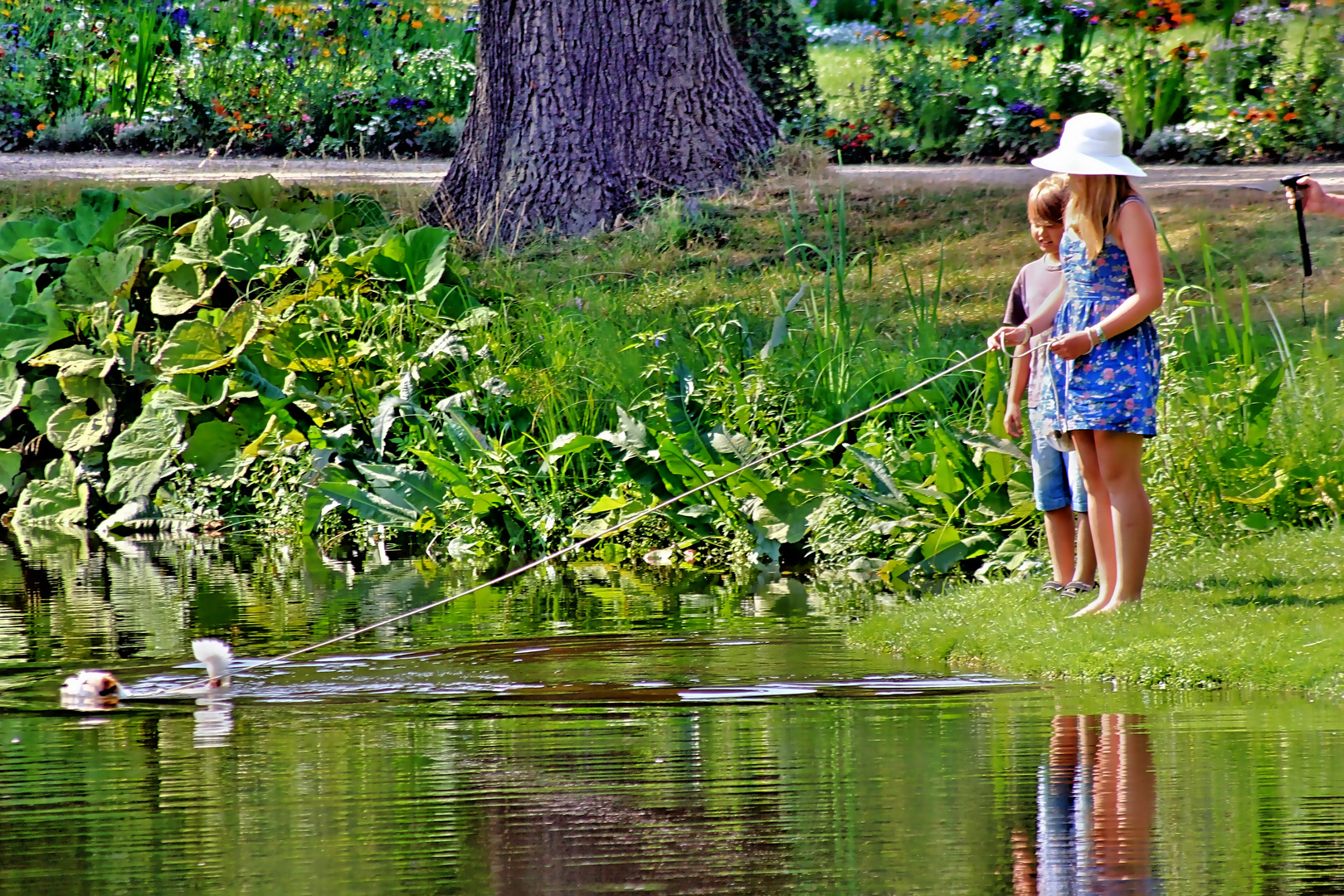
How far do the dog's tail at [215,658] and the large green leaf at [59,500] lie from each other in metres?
5.79

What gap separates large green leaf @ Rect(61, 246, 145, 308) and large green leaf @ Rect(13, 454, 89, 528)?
109cm

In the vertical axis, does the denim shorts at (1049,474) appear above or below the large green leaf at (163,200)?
below

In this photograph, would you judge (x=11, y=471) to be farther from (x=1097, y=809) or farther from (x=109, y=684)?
(x=1097, y=809)

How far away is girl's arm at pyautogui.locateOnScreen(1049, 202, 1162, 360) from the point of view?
5742 millimetres

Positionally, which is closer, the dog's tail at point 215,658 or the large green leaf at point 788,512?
the dog's tail at point 215,658

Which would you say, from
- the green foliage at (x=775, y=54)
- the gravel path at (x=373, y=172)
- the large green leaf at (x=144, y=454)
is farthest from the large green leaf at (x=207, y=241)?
the green foliage at (x=775, y=54)

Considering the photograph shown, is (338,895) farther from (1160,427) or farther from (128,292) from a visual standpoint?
(128,292)

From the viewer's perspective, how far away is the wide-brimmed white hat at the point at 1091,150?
19.0 feet

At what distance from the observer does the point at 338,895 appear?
3549 mm

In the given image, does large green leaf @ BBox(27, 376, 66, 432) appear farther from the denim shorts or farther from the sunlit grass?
the sunlit grass

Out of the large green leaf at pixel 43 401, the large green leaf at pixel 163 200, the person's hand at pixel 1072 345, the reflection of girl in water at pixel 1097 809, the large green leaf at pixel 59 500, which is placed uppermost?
the large green leaf at pixel 163 200

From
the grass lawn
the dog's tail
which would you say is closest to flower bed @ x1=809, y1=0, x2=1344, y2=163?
the grass lawn

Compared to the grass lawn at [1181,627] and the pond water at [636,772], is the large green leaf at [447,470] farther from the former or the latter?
the grass lawn at [1181,627]

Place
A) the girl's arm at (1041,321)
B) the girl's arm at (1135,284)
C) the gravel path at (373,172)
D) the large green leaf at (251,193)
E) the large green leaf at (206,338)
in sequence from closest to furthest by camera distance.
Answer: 1. the girl's arm at (1135,284)
2. the girl's arm at (1041,321)
3. the large green leaf at (206,338)
4. the large green leaf at (251,193)
5. the gravel path at (373,172)
